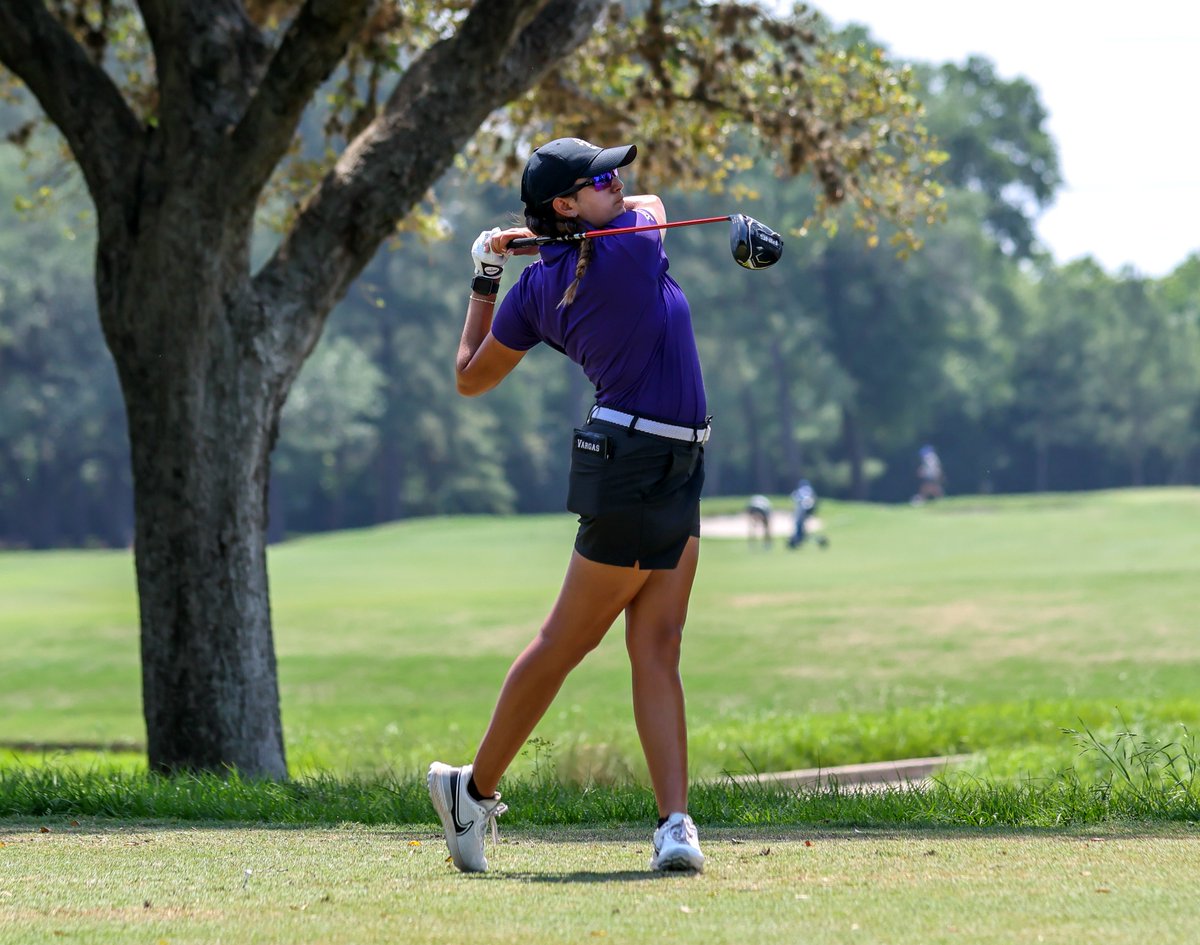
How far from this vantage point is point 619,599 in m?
5.01

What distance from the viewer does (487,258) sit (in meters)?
5.14

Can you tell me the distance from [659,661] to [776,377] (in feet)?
246

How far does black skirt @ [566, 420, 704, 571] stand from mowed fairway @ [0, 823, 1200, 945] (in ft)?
2.90

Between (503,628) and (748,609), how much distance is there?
3.54 m

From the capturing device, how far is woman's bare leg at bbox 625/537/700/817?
5.04 m

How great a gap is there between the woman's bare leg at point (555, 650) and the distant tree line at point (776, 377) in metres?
51.4

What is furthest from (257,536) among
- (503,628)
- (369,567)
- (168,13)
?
(369,567)

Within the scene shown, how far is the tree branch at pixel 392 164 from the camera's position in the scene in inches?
348

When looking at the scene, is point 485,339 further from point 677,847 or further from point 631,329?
point 677,847

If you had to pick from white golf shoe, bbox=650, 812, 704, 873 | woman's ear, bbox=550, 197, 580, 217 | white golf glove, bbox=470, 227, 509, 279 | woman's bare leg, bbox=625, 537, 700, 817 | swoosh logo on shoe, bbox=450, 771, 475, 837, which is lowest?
white golf shoe, bbox=650, 812, 704, 873

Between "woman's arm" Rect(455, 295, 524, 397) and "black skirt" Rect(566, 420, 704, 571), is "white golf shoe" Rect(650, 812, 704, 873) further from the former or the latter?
"woman's arm" Rect(455, 295, 524, 397)

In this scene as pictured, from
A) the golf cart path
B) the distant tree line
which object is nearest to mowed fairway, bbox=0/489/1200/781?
the golf cart path

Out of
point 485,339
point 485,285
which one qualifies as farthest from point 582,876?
point 485,285

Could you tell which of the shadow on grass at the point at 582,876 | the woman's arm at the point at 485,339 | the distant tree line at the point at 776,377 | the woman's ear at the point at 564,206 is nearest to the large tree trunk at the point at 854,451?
the distant tree line at the point at 776,377
